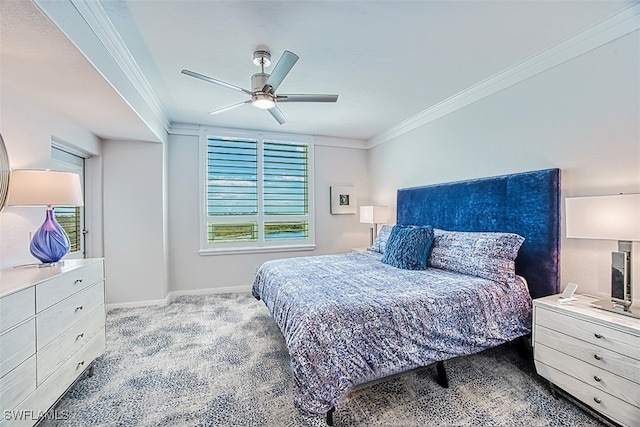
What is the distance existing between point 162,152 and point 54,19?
246 cm

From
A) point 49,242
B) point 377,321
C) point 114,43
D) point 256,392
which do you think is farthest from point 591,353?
point 114,43

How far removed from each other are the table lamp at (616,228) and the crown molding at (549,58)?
1.22m

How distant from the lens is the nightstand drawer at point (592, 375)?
1488mm

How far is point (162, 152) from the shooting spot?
3.72 meters

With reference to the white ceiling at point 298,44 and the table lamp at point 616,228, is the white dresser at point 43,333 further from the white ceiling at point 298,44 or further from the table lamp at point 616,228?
the table lamp at point 616,228

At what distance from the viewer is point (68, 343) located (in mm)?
1779

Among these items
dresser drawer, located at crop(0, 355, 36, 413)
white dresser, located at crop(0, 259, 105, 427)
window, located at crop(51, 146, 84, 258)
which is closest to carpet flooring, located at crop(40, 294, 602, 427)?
white dresser, located at crop(0, 259, 105, 427)

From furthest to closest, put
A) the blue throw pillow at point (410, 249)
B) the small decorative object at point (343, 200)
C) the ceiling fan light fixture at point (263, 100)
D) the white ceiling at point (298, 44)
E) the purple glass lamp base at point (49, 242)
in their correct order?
the small decorative object at point (343, 200) → the blue throw pillow at point (410, 249) → the ceiling fan light fixture at point (263, 100) → the purple glass lamp base at point (49, 242) → the white ceiling at point (298, 44)

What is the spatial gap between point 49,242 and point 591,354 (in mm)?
3659

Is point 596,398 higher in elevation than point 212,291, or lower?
higher

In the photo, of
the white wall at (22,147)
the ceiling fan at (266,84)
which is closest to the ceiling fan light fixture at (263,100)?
the ceiling fan at (266,84)

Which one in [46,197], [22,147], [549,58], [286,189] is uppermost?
[549,58]

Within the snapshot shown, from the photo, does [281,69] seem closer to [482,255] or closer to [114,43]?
[114,43]

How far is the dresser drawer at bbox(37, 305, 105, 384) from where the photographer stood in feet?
5.09
